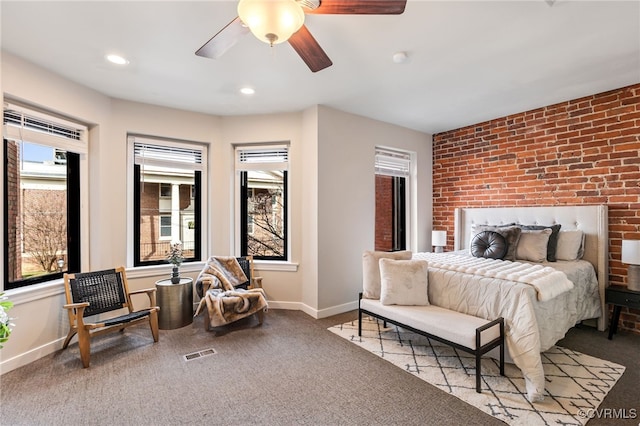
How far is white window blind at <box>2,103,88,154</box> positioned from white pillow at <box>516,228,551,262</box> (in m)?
5.05

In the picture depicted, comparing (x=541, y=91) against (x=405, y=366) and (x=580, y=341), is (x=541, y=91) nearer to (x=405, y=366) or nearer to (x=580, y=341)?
(x=580, y=341)

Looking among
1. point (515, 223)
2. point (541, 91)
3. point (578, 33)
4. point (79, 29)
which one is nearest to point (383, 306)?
point (515, 223)

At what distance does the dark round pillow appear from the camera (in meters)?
3.40

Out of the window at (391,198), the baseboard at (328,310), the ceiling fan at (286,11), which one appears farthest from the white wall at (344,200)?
the ceiling fan at (286,11)

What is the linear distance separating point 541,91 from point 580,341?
8.83 feet

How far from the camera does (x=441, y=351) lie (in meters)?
2.86

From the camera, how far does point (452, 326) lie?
2.42 meters

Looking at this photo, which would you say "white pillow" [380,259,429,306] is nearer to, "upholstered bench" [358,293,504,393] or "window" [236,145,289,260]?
"upholstered bench" [358,293,504,393]

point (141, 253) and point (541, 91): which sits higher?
point (541, 91)

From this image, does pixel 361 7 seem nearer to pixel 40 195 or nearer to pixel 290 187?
pixel 290 187

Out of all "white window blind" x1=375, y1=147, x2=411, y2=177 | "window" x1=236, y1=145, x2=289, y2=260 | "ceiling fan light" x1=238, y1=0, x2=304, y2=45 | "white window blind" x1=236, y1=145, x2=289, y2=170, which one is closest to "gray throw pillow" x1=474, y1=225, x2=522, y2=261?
"white window blind" x1=375, y1=147, x2=411, y2=177

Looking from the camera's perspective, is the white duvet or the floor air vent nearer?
the white duvet

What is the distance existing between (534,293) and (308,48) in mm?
2461

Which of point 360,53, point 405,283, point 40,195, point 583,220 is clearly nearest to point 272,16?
point 360,53
